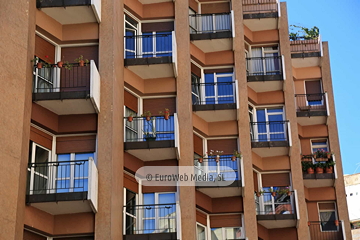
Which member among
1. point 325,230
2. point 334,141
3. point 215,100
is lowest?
point 325,230

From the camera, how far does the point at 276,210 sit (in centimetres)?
3353

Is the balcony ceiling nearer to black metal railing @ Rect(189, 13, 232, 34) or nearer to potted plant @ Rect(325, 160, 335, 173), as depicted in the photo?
black metal railing @ Rect(189, 13, 232, 34)

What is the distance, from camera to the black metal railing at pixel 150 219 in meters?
→ 27.6

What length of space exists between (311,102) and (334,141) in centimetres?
262

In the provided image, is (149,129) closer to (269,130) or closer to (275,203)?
(275,203)

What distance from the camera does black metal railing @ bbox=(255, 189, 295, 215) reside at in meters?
33.1

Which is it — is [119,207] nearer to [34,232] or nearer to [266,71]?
[34,232]

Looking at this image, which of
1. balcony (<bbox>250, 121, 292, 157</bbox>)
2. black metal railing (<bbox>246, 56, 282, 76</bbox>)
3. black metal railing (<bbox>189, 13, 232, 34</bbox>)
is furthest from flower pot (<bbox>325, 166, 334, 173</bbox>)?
black metal railing (<bbox>189, 13, 232, 34</bbox>)

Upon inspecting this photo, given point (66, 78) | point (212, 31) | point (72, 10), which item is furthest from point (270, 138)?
point (72, 10)

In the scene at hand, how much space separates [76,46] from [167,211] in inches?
292

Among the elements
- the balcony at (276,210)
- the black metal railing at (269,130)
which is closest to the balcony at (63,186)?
the balcony at (276,210)

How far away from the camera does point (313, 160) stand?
37469 millimetres

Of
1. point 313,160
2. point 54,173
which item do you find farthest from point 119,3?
point 313,160

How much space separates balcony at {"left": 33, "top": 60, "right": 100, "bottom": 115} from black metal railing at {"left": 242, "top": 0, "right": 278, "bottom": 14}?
1326 centimetres
